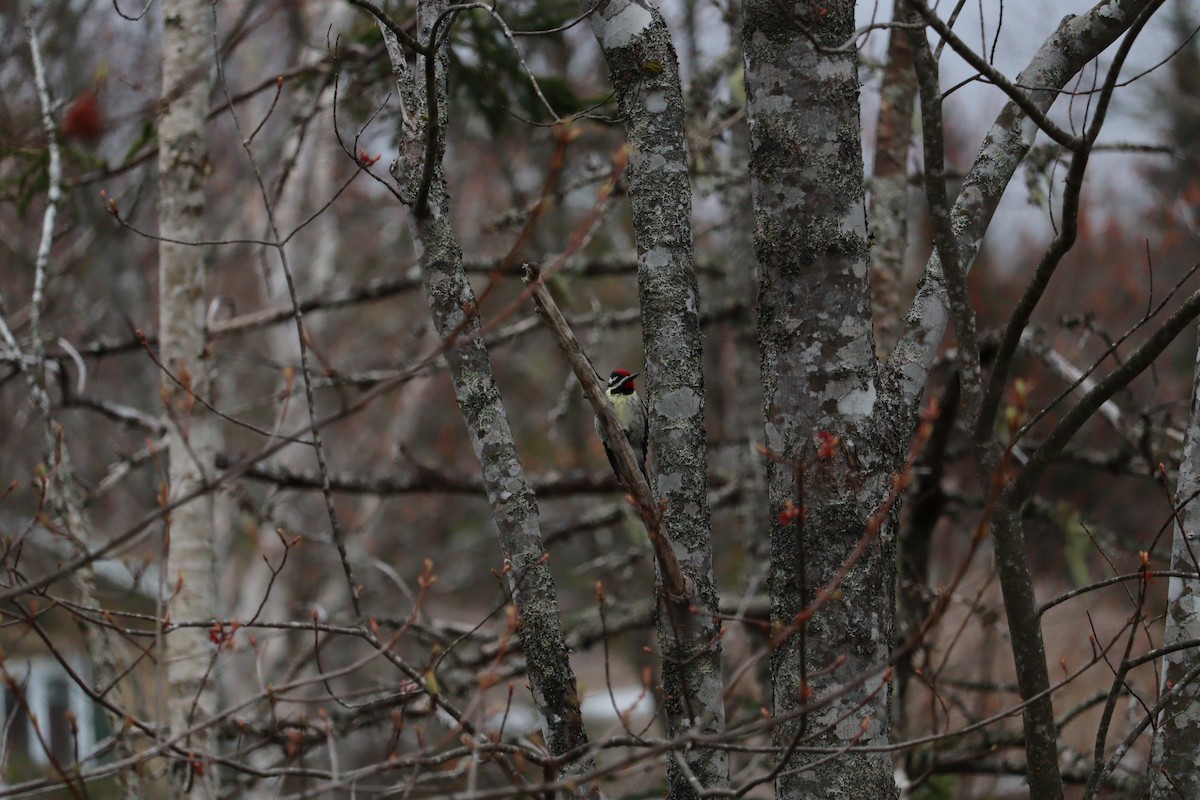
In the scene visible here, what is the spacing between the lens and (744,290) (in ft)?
20.9

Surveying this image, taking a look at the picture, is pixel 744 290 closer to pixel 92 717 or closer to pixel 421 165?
pixel 421 165

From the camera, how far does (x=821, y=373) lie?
92.5 inches

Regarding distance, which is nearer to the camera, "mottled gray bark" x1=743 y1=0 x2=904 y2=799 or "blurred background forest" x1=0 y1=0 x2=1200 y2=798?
"mottled gray bark" x1=743 y1=0 x2=904 y2=799

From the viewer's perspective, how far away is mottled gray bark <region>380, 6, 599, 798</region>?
240 centimetres

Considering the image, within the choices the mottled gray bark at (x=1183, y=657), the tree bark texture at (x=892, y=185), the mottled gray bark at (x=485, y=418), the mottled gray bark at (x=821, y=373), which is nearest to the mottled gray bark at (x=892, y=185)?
the tree bark texture at (x=892, y=185)

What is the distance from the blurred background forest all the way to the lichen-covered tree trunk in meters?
0.24

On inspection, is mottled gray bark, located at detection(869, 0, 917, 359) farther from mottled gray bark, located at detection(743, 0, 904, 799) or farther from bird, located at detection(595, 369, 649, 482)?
mottled gray bark, located at detection(743, 0, 904, 799)

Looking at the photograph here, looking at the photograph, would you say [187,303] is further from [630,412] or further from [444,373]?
[444,373]

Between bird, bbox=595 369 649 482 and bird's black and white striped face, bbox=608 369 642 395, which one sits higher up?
bird's black and white striped face, bbox=608 369 642 395

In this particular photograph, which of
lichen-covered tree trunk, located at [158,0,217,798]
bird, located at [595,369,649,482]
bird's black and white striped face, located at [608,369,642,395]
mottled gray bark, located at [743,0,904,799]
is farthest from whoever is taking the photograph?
lichen-covered tree trunk, located at [158,0,217,798]

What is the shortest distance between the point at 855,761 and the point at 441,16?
1.93 metres

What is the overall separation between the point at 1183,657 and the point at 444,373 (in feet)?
42.5

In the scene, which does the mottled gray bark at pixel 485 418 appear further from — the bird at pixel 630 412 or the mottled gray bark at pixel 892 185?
the mottled gray bark at pixel 892 185

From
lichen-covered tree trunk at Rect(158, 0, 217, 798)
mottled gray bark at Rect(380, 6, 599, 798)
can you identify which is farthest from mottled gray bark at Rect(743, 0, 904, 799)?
lichen-covered tree trunk at Rect(158, 0, 217, 798)
